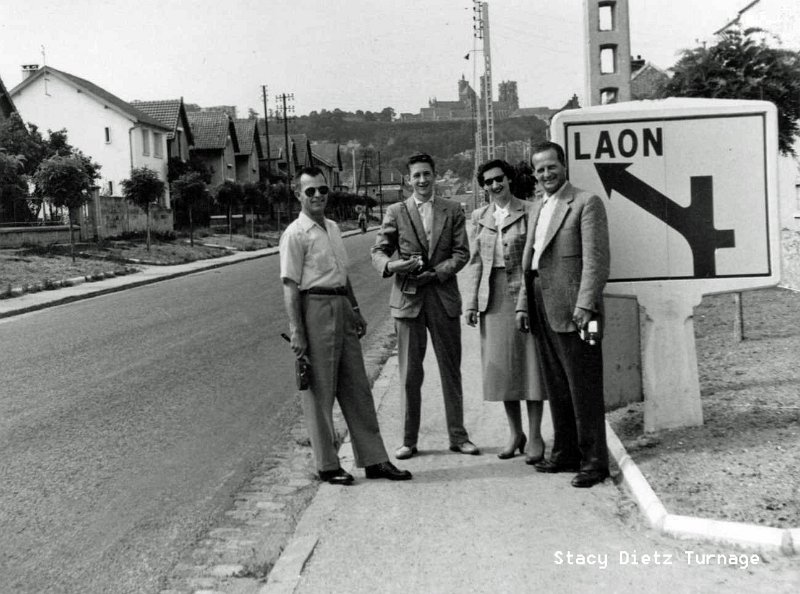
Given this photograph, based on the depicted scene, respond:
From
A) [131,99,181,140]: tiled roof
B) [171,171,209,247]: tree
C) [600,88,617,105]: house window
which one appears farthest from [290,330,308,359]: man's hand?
[131,99,181,140]: tiled roof

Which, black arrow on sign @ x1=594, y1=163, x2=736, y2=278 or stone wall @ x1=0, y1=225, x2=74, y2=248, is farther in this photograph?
stone wall @ x1=0, y1=225, x2=74, y2=248

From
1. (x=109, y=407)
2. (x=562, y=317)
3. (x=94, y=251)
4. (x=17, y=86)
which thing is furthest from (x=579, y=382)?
(x=17, y=86)

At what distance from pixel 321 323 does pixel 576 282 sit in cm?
154

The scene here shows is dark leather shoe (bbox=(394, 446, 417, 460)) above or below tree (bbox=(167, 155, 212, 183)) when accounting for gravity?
below

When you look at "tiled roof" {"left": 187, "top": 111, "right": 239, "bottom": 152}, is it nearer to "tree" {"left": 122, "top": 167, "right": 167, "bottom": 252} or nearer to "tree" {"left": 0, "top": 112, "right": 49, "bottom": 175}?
"tree" {"left": 0, "top": 112, "right": 49, "bottom": 175}

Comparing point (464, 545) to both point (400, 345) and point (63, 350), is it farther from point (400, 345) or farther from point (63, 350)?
point (63, 350)

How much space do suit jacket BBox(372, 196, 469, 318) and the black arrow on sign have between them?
114 cm

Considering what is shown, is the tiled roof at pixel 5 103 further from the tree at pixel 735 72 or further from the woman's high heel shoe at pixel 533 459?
the woman's high heel shoe at pixel 533 459

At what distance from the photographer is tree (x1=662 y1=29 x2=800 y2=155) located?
41.1 feet

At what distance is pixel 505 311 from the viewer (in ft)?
19.2

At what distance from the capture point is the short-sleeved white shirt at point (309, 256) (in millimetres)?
5445

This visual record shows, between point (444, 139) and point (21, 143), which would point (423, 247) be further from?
point (444, 139)

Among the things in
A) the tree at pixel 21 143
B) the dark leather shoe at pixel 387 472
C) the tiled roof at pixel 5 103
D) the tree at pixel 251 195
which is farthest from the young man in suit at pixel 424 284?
the tree at pixel 251 195

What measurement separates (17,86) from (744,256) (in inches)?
1881
